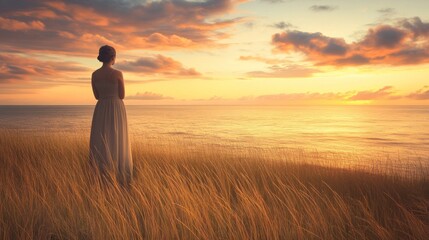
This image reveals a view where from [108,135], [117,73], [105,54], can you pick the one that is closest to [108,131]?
[108,135]

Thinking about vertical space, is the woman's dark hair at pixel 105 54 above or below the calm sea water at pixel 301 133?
above

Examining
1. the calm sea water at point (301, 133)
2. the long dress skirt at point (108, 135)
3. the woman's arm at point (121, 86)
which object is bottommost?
the calm sea water at point (301, 133)

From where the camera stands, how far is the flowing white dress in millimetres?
6301

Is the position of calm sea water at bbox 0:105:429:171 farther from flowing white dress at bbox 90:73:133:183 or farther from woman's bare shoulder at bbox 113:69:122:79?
woman's bare shoulder at bbox 113:69:122:79

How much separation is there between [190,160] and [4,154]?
459 cm

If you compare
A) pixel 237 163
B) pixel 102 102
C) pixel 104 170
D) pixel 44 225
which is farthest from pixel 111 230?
pixel 237 163

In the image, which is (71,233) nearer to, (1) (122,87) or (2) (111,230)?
(2) (111,230)

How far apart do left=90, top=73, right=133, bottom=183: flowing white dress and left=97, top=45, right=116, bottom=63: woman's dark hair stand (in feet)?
1.54

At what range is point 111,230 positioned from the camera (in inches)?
148

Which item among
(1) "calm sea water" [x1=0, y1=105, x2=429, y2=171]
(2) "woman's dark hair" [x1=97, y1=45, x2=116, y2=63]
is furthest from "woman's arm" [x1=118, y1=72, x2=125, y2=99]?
(1) "calm sea water" [x1=0, y1=105, x2=429, y2=171]

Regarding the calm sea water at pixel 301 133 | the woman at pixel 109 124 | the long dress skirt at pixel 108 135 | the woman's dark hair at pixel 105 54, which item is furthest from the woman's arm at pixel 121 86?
the calm sea water at pixel 301 133

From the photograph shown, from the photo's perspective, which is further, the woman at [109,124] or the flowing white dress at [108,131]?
the flowing white dress at [108,131]

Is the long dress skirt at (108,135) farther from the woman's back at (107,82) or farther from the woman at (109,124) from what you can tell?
the woman's back at (107,82)

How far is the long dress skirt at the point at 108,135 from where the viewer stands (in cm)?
634
